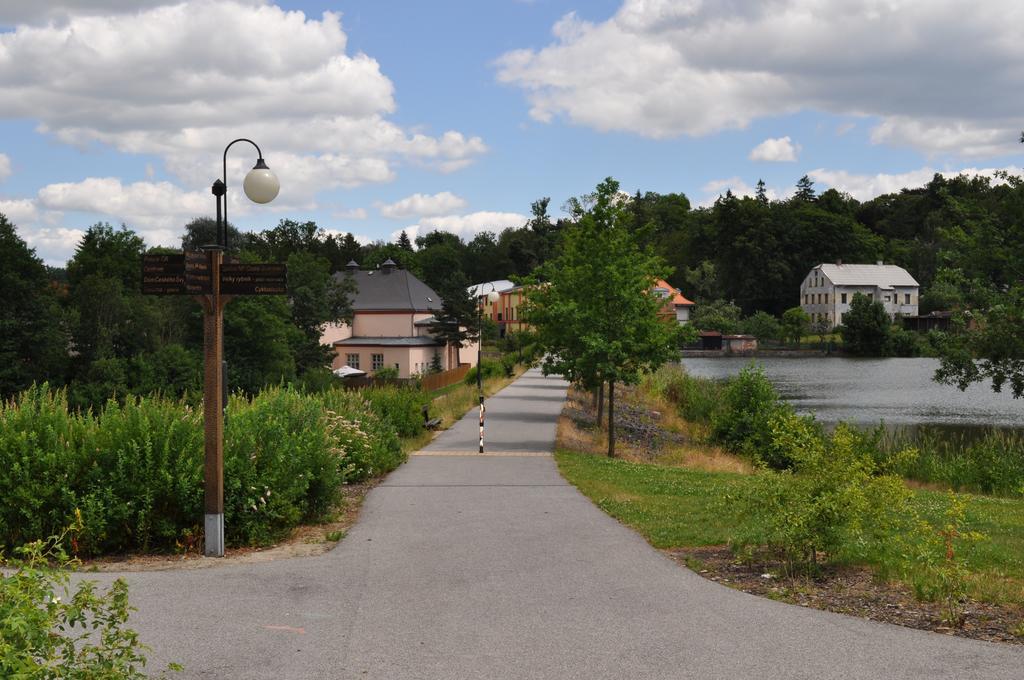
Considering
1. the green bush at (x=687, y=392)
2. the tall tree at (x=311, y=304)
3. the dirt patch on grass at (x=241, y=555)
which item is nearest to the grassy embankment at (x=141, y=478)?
the dirt patch on grass at (x=241, y=555)

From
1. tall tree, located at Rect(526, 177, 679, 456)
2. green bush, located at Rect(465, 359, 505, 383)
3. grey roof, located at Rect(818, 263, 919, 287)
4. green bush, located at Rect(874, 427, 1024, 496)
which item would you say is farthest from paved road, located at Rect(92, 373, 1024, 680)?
grey roof, located at Rect(818, 263, 919, 287)

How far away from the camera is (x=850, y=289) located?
116 meters

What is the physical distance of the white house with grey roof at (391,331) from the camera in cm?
7438

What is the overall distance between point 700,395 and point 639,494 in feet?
76.1

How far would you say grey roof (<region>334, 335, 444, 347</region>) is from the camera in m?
74.4

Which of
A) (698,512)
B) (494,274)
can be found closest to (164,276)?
(698,512)

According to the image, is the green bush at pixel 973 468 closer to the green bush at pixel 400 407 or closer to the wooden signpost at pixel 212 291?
the green bush at pixel 400 407

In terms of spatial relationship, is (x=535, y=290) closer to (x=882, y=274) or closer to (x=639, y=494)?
(x=639, y=494)

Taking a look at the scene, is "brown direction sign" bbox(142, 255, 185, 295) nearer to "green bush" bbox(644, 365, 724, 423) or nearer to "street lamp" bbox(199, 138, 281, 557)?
"street lamp" bbox(199, 138, 281, 557)

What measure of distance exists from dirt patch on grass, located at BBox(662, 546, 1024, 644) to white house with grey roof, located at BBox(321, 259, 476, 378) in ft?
210

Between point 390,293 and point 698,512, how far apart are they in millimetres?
69343

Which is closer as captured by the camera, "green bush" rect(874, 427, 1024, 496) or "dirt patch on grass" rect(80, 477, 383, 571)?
"dirt patch on grass" rect(80, 477, 383, 571)

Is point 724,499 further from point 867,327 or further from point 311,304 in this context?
point 867,327

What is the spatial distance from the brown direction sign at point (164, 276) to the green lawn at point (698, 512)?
5.65 m
